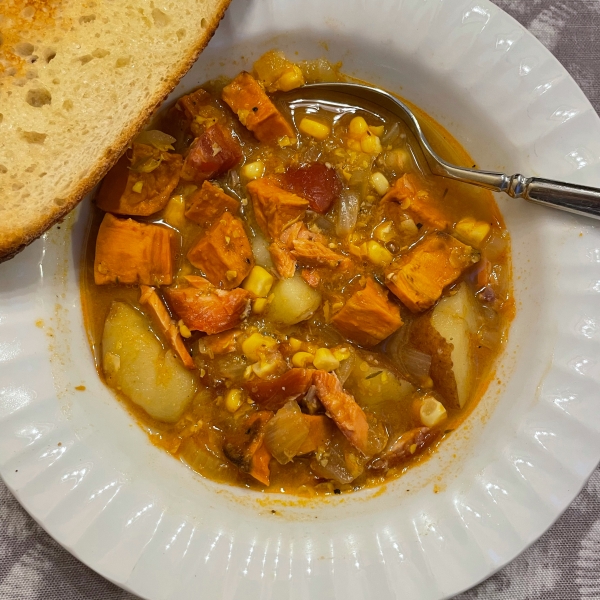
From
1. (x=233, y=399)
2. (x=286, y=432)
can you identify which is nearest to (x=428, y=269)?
(x=286, y=432)

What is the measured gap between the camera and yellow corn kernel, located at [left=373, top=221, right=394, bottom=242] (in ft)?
8.50

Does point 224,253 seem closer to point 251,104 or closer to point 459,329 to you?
point 251,104

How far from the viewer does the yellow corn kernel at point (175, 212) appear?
2.56 metres

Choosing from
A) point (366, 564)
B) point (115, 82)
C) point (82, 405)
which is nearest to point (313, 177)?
point (115, 82)

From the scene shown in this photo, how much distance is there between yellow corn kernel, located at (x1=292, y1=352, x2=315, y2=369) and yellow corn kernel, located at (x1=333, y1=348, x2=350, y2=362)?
0.40ft

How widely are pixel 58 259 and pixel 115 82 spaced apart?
0.85 m

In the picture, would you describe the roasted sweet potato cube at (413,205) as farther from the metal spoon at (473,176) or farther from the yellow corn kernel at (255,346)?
the yellow corn kernel at (255,346)

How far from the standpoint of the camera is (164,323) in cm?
247

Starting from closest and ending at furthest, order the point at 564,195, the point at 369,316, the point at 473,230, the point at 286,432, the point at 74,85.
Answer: the point at 74,85, the point at 564,195, the point at 286,432, the point at 369,316, the point at 473,230

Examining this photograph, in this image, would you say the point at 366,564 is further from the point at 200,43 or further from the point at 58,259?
the point at 200,43

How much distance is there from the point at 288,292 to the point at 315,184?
0.58m

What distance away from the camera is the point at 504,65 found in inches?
90.9

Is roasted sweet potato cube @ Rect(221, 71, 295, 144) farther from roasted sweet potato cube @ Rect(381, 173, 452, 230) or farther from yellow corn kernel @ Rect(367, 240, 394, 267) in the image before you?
yellow corn kernel @ Rect(367, 240, 394, 267)

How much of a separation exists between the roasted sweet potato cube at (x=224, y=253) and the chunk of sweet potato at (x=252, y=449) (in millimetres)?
684
